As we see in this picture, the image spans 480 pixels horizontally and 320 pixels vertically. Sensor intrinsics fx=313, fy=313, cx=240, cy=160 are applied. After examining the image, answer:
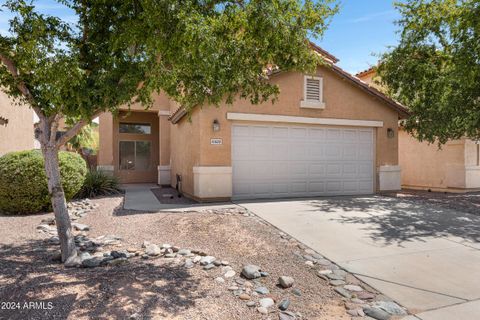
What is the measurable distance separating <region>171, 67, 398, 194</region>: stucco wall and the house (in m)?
0.03

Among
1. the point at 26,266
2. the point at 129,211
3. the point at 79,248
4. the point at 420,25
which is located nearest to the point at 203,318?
the point at 26,266

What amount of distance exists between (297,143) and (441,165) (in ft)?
31.5

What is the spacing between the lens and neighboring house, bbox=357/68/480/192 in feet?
48.6

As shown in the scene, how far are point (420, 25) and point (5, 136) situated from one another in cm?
1624

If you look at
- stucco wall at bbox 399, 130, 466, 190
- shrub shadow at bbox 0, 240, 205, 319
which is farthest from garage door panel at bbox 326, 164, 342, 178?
shrub shadow at bbox 0, 240, 205, 319

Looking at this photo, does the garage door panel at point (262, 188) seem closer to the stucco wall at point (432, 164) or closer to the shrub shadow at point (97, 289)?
the shrub shadow at point (97, 289)

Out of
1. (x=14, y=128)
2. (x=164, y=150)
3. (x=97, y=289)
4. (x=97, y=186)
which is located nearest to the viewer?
(x=97, y=289)

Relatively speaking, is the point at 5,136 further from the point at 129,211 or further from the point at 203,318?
the point at 203,318

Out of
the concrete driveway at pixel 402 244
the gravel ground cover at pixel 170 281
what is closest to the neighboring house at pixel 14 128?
the gravel ground cover at pixel 170 281

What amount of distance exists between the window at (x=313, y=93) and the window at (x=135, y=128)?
1114cm

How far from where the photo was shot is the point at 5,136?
41.6 ft

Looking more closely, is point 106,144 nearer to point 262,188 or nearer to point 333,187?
point 262,188

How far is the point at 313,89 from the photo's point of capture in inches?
424

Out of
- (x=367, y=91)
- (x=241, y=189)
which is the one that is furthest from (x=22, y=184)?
(x=367, y=91)
